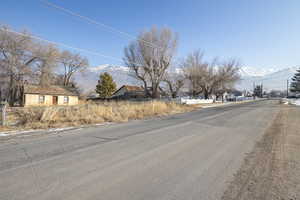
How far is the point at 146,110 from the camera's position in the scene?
14.4 m

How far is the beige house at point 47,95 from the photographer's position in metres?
30.8

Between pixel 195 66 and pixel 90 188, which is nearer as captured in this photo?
pixel 90 188

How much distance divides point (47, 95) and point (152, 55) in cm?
2236

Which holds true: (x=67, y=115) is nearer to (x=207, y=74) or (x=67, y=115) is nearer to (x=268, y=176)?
(x=268, y=176)

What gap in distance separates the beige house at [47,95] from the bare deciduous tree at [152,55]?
49.1 feet

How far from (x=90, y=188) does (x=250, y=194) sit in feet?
7.76

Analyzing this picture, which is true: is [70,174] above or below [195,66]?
below

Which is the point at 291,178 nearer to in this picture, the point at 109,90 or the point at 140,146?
the point at 140,146

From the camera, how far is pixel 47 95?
110ft

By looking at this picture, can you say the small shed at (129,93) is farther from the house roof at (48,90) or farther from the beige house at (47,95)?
the house roof at (48,90)

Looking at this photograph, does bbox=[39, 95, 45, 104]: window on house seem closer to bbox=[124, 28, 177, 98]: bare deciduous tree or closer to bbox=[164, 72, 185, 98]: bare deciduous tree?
bbox=[124, 28, 177, 98]: bare deciduous tree

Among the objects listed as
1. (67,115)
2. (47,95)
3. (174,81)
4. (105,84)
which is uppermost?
(174,81)

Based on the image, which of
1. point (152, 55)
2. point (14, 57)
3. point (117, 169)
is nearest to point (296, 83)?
point (152, 55)

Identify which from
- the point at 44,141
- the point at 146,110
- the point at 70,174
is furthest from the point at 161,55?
the point at 70,174
